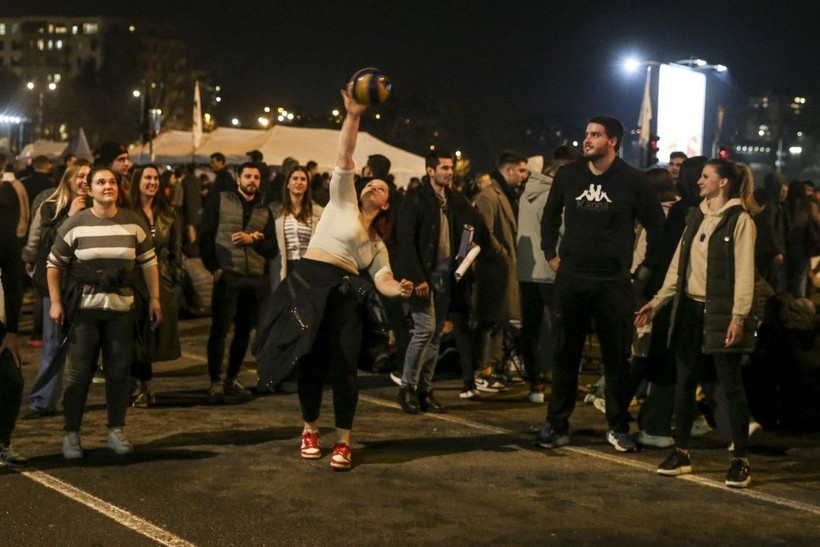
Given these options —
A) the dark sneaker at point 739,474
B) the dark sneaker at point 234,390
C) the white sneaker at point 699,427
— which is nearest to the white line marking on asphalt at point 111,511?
the dark sneaker at point 234,390

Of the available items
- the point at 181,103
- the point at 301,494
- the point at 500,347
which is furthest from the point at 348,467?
the point at 181,103

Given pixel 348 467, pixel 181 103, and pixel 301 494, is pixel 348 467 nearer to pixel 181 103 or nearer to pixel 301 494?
pixel 301 494

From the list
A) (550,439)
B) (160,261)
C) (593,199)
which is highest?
(593,199)

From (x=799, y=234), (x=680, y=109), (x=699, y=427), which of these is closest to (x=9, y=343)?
(x=699, y=427)

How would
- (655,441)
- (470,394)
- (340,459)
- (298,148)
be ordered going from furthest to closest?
(298,148), (470,394), (655,441), (340,459)

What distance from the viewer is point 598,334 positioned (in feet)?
28.1

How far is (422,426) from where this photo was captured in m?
9.35

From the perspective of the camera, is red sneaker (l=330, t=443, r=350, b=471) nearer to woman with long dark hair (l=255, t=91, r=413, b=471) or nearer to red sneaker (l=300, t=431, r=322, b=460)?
woman with long dark hair (l=255, t=91, r=413, b=471)

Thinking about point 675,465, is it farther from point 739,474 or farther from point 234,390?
point 234,390

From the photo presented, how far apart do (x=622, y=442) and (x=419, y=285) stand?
1.97 metres

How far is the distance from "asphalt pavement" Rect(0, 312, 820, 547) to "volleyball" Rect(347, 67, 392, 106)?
225 cm

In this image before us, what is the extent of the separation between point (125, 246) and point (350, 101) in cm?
178

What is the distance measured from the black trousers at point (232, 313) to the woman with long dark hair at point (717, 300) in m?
3.66

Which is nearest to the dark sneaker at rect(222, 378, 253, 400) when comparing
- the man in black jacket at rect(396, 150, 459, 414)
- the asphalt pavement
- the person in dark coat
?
the asphalt pavement
